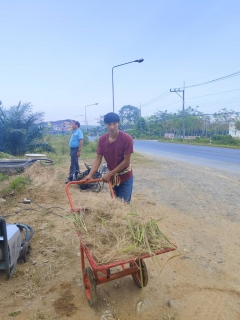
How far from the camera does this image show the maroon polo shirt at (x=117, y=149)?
10.6 feet

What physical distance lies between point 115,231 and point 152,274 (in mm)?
1082

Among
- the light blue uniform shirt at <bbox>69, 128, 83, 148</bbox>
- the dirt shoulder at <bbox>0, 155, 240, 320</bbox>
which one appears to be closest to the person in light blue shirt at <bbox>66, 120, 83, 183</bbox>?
Answer: the light blue uniform shirt at <bbox>69, 128, 83, 148</bbox>

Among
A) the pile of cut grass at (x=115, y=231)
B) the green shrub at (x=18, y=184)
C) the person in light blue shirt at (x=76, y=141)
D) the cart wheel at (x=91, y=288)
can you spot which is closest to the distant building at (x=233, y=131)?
the person in light blue shirt at (x=76, y=141)

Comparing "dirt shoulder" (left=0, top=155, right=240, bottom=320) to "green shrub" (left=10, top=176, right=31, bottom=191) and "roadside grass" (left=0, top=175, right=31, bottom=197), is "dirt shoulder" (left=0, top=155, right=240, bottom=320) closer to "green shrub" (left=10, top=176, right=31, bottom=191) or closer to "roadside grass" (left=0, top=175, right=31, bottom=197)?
"roadside grass" (left=0, top=175, right=31, bottom=197)

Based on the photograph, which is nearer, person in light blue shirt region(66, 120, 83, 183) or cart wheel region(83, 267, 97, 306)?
cart wheel region(83, 267, 97, 306)

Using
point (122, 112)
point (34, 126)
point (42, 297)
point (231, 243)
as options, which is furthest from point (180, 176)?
point (122, 112)

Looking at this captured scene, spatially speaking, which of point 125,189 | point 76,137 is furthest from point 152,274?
point 76,137

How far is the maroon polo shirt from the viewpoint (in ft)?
10.6

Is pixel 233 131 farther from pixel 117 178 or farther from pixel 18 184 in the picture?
pixel 117 178

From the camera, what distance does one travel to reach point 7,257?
2779 millimetres

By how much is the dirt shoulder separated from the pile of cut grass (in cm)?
25

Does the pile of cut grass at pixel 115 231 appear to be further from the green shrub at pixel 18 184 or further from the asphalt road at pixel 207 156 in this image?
the asphalt road at pixel 207 156

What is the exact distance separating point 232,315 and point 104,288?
4.18 ft

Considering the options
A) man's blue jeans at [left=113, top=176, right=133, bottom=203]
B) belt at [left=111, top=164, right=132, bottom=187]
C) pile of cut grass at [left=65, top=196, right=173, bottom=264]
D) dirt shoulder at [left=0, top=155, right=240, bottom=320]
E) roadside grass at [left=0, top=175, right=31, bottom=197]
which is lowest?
dirt shoulder at [left=0, top=155, right=240, bottom=320]
